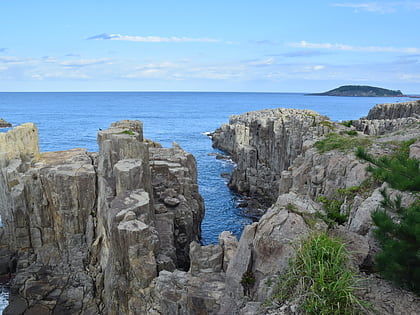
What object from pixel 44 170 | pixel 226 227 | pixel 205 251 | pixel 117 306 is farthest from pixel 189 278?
pixel 226 227

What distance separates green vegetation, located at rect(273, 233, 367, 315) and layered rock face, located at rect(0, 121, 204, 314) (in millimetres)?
10995

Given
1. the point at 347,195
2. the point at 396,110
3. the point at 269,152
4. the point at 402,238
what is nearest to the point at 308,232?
the point at 402,238

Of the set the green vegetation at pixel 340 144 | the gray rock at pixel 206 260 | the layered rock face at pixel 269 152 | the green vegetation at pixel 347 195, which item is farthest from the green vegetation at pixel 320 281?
the layered rock face at pixel 269 152

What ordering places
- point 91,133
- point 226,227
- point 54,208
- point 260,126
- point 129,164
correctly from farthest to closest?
point 91,133
point 260,126
point 226,227
point 54,208
point 129,164

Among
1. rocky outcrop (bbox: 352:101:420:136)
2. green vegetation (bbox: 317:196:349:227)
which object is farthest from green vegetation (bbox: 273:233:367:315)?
rocky outcrop (bbox: 352:101:420:136)

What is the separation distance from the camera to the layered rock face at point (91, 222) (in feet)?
67.7

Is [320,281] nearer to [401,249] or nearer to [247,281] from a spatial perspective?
[401,249]

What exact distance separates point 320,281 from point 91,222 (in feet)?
76.0

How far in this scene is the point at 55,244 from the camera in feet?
99.1

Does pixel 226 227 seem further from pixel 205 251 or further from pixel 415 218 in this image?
pixel 415 218

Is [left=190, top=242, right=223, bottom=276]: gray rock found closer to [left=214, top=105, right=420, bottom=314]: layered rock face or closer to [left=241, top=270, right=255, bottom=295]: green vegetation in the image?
[left=214, top=105, right=420, bottom=314]: layered rock face

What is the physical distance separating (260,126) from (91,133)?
241 feet

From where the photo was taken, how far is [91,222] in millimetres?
28750

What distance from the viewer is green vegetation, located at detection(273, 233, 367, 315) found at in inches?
369
